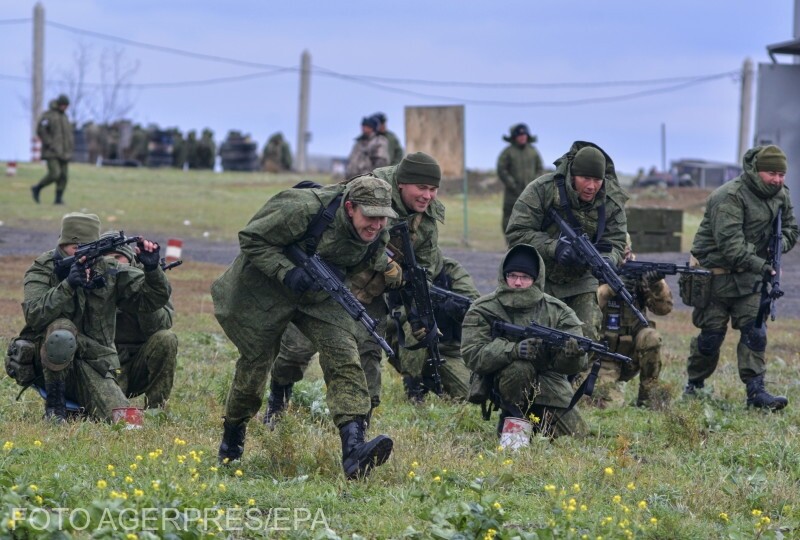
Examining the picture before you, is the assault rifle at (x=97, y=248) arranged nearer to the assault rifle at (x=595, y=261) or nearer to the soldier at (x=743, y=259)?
the assault rifle at (x=595, y=261)

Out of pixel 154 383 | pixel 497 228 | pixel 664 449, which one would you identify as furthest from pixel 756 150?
pixel 497 228

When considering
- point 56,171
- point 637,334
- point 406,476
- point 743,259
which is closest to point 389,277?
point 406,476

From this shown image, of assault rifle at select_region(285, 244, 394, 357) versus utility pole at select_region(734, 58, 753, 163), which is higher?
utility pole at select_region(734, 58, 753, 163)

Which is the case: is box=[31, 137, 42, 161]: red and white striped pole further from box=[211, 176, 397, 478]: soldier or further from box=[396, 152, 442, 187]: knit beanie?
box=[211, 176, 397, 478]: soldier

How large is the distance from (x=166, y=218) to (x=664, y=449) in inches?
746

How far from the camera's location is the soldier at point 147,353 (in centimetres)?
946

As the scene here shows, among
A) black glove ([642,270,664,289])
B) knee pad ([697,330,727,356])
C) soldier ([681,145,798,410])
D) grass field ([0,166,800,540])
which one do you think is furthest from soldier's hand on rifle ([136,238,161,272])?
knee pad ([697,330,727,356])

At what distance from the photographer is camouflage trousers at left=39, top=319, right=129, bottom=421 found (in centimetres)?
885

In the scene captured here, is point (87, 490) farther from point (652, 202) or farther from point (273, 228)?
point (652, 202)

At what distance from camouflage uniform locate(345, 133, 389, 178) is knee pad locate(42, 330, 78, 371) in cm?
1295

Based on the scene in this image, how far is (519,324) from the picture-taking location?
9.00m

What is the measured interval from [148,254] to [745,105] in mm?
36768

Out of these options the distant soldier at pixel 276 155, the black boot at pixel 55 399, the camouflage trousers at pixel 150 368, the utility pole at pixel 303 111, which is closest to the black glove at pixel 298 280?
the black boot at pixel 55 399

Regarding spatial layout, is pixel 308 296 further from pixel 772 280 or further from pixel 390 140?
pixel 390 140
